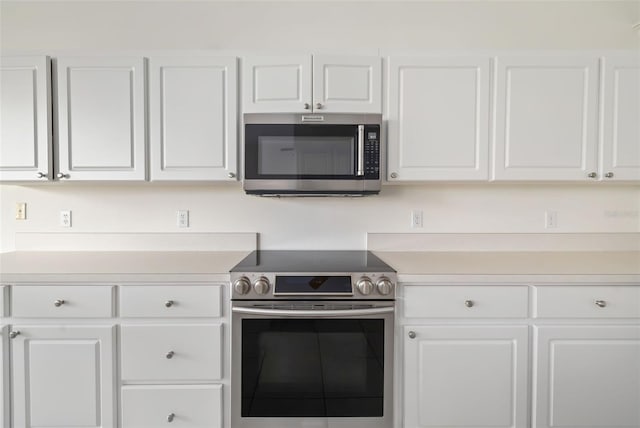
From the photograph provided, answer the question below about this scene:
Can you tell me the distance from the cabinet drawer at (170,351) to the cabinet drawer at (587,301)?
1.54 metres

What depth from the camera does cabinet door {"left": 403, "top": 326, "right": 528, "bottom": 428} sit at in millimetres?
1538

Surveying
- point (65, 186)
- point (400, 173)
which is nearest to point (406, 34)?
point (400, 173)

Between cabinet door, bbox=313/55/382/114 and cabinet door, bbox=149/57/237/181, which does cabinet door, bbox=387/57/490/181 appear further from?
cabinet door, bbox=149/57/237/181

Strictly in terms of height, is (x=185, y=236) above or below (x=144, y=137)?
below

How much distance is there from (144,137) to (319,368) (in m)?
1.53

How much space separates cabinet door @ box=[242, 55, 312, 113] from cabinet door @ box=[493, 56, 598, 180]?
1078 millimetres

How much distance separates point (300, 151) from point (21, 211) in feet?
6.26

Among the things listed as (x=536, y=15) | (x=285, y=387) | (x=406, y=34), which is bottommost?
(x=285, y=387)

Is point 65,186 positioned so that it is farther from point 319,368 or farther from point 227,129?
point 319,368

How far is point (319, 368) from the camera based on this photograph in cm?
153

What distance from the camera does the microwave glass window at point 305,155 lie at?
175 cm

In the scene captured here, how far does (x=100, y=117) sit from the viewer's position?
181cm

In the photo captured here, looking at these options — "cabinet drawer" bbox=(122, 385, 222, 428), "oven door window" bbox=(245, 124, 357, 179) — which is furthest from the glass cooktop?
"cabinet drawer" bbox=(122, 385, 222, 428)

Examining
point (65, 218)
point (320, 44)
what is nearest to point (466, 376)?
point (320, 44)
